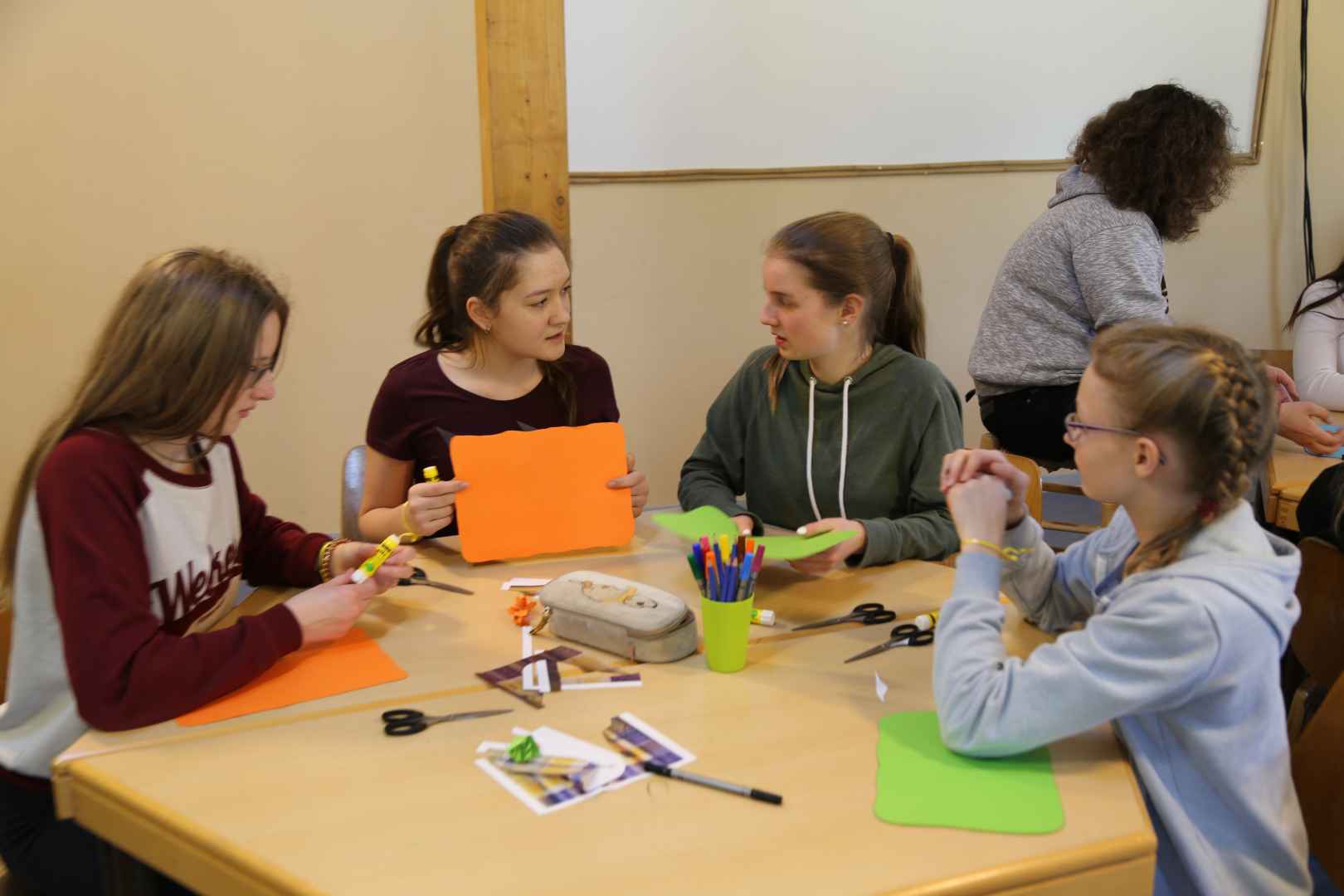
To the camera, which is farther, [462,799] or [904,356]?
[904,356]

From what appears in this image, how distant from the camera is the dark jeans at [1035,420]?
3.07 meters

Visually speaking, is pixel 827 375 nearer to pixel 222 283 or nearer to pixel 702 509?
pixel 702 509

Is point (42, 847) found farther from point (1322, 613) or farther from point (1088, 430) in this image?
point (1322, 613)

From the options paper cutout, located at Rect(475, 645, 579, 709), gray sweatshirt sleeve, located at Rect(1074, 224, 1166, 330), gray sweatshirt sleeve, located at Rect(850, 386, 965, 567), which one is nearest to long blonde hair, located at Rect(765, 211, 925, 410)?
gray sweatshirt sleeve, located at Rect(850, 386, 965, 567)

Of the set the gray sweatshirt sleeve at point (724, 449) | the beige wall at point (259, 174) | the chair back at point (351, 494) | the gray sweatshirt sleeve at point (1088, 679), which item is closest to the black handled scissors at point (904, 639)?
the gray sweatshirt sleeve at point (1088, 679)

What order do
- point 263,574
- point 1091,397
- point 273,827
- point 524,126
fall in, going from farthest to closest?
point 524,126 → point 263,574 → point 1091,397 → point 273,827

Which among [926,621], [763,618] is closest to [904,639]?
[926,621]

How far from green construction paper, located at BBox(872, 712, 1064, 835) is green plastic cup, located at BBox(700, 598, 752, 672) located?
0.71ft

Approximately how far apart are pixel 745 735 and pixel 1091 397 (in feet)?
1.86

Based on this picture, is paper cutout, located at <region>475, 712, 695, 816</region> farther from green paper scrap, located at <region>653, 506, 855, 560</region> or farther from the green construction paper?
green paper scrap, located at <region>653, 506, 855, 560</region>

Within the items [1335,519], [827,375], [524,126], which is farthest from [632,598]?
[524,126]

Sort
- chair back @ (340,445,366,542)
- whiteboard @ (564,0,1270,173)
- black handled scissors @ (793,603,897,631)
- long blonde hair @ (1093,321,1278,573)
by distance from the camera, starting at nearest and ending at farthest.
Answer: long blonde hair @ (1093,321,1278,573)
black handled scissors @ (793,603,897,631)
chair back @ (340,445,366,542)
whiteboard @ (564,0,1270,173)

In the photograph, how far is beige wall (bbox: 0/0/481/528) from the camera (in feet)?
9.75

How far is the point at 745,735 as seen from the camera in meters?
1.20
